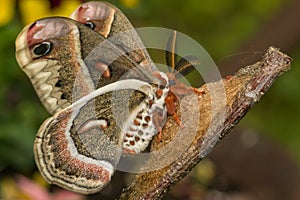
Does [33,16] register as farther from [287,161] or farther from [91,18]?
[287,161]

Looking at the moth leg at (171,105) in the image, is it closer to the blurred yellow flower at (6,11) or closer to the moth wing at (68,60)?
the moth wing at (68,60)

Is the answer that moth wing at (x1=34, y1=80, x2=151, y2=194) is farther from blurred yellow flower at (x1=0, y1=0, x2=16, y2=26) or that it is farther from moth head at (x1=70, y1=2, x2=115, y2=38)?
blurred yellow flower at (x1=0, y1=0, x2=16, y2=26)

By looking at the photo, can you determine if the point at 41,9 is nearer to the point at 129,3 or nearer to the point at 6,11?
the point at 6,11

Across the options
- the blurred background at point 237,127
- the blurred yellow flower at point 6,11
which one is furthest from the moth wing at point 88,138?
the blurred yellow flower at point 6,11

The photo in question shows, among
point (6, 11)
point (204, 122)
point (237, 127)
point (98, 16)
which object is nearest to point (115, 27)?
point (98, 16)

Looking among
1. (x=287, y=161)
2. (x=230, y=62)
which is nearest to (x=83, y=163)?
(x=230, y=62)

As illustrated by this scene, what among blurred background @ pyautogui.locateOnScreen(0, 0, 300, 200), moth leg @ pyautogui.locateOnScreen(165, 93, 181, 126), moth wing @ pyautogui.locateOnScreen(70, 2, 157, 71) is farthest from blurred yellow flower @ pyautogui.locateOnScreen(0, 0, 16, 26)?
moth leg @ pyautogui.locateOnScreen(165, 93, 181, 126)

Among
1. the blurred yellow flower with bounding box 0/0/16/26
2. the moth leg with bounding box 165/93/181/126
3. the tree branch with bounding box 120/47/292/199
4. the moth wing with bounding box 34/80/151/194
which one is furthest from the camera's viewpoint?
the blurred yellow flower with bounding box 0/0/16/26
